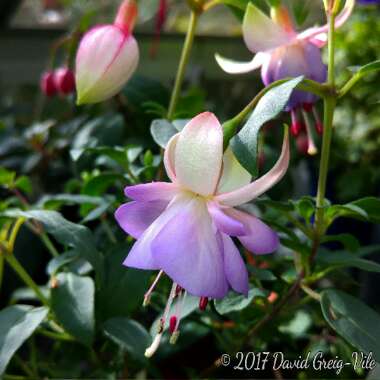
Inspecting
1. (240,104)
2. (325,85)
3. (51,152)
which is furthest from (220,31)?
(325,85)

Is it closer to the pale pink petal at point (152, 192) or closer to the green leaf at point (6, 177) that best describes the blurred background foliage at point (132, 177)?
the green leaf at point (6, 177)

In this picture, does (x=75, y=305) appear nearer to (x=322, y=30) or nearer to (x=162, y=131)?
(x=162, y=131)

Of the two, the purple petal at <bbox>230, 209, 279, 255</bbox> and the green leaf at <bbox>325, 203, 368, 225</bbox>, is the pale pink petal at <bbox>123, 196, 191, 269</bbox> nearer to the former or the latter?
the purple petal at <bbox>230, 209, 279, 255</bbox>

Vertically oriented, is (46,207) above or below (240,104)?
above

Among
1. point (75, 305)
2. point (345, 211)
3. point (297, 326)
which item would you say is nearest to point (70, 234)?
point (75, 305)

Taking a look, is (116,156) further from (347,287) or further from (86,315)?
(347,287)

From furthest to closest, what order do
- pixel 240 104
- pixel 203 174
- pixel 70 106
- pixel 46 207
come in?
1. pixel 240 104
2. pixel 70 106
3. pixel 46 207
4. pixel 203 174

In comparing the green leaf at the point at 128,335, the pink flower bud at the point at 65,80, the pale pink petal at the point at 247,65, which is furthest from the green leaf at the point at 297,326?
the pink flower bud at the point at 65,80
